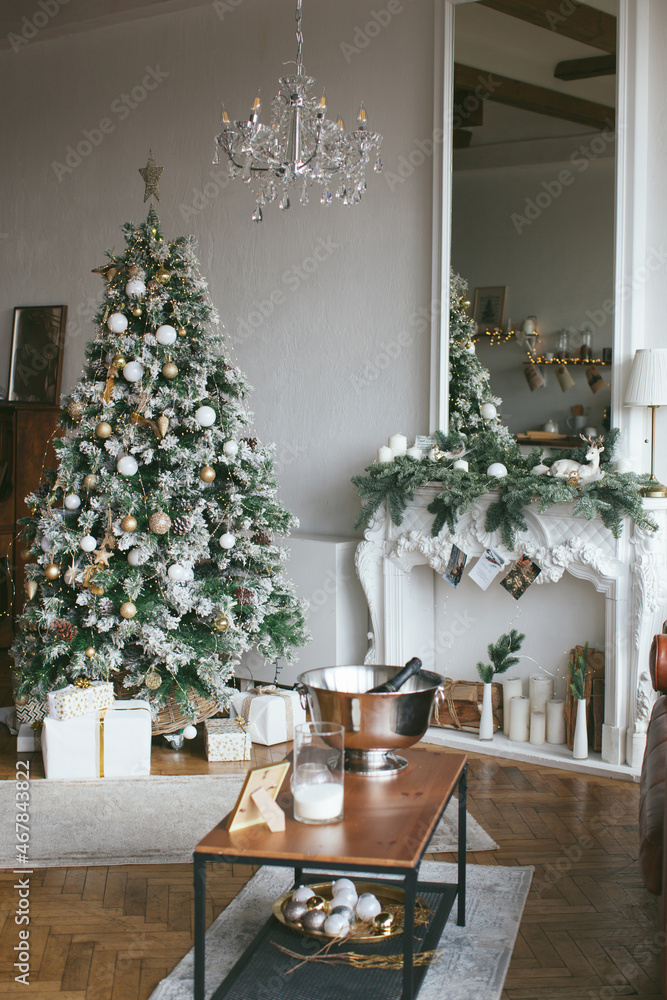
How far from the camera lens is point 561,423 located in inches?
159

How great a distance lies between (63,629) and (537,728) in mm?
2054

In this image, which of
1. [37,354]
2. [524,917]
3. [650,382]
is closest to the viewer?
[524,917]

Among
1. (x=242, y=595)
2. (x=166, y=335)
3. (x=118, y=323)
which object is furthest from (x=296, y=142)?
(x=242, y=595)

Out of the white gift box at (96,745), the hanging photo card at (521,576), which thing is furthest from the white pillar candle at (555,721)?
the white gift box at (96,745)

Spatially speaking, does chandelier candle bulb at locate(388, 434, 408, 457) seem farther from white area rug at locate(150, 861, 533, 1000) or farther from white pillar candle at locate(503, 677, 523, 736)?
white area rug at locate(150, 861, 533, 1000)

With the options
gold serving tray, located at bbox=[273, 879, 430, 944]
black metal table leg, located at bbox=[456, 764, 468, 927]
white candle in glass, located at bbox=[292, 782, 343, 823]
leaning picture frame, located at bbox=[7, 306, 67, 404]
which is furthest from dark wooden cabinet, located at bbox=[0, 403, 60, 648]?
white candle in glass, located at bbox=[292, 782, 343, 823]

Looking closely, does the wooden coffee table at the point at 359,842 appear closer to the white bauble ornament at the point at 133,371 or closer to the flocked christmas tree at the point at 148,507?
the flocked christmas tree at the point at 148,507

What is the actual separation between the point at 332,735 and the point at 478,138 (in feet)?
10.4

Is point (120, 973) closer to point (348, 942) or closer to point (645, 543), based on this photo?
point (348, 942)

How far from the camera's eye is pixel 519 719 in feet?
13.3

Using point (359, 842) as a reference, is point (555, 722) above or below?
below

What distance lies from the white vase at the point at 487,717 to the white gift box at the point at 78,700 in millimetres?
1609

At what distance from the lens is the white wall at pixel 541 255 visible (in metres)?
3.93

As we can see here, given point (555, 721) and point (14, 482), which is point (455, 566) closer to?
point (555, 721)
